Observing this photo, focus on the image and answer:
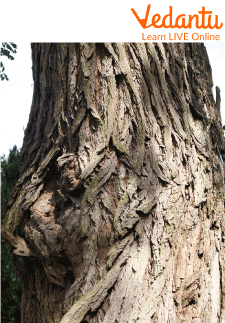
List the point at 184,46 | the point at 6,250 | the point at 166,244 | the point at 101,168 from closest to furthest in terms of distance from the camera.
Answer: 1. the point at 166,244
2. the point at 101,168
3. the point at 184,46
4. the point at 6,250

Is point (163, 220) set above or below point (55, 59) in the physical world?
below

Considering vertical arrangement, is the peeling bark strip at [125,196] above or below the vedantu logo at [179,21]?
below

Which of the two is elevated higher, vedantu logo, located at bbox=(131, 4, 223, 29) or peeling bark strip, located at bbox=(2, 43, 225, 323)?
vedantu logo, located at bbox=(131, 4, 223, 29)

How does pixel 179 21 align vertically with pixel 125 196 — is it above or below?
above

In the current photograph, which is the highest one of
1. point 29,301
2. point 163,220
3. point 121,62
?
point 121,62

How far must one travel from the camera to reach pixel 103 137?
1.96 metres

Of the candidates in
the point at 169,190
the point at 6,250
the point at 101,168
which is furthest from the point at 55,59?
the point at 6,250

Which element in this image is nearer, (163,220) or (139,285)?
(139,285)

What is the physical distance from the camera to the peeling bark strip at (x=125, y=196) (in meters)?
1.75

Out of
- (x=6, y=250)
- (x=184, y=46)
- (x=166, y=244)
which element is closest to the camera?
(x=166, y=244)

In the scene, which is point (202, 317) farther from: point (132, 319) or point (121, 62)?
point (121, 62)

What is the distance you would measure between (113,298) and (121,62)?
4.45ft

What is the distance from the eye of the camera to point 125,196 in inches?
72.5

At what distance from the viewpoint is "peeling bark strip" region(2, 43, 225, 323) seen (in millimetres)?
1749
